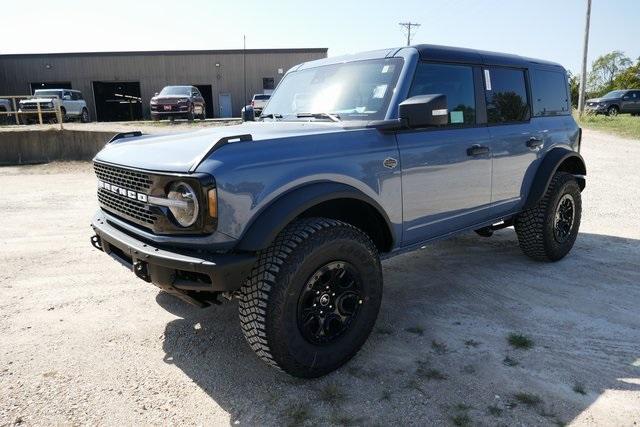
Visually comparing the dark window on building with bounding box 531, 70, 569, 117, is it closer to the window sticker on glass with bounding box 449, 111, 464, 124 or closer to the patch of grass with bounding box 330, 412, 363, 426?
the window sticker on glass with bounding box 449, 111, 464, 124

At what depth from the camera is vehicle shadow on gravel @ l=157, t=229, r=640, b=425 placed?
256cm

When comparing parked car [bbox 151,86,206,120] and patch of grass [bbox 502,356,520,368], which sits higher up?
parked car [bbox 151,86,206,120]

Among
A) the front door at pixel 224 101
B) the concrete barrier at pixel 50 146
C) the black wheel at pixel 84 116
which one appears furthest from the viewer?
the front door at pixel 224 101

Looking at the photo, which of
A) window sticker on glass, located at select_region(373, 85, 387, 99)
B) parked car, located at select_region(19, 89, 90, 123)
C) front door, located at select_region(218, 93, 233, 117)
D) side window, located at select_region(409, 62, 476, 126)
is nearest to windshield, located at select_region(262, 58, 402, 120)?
window sticker on glass, located at select_region(373, 85, 387, 99)

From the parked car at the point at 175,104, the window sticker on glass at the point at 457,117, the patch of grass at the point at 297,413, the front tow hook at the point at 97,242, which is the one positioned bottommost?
the patch of grass at the point at 297,413

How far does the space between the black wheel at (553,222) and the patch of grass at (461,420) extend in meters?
2.62

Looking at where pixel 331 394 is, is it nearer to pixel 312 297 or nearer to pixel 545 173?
pixel 312 297

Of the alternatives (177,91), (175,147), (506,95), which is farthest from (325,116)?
(177,91)

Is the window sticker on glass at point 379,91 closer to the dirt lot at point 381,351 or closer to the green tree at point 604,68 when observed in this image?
the dirt lot at point 381,351

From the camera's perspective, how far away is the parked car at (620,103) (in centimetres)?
2933

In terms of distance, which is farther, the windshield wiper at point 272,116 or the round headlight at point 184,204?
the windshield wiper at point 272,116

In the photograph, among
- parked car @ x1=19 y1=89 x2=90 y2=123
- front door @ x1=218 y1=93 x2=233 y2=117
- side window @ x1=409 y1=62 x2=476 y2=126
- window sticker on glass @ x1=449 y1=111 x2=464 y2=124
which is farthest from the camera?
front door @ x1=218 y1=93 x2=233 y2=117

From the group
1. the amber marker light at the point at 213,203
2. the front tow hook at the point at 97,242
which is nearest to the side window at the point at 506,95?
the amber marker light at the point at 213,203

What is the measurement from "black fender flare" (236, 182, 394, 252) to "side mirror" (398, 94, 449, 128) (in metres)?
0.63
